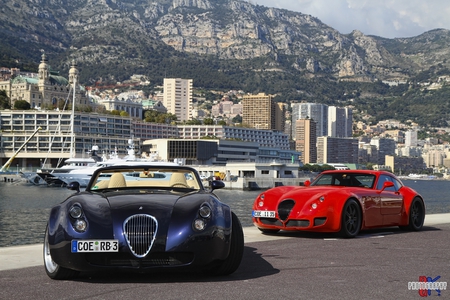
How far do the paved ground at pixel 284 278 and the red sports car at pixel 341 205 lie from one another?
4.18ft

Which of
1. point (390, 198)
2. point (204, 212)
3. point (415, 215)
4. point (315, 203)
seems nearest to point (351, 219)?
point (315, 203)

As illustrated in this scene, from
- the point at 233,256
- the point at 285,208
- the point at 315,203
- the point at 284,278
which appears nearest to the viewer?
the point at 284,278

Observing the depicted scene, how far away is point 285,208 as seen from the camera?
48.5 ft

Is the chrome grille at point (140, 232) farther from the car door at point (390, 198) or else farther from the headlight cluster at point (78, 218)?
the car door at point (390, 198)

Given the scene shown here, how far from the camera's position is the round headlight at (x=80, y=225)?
8914mm

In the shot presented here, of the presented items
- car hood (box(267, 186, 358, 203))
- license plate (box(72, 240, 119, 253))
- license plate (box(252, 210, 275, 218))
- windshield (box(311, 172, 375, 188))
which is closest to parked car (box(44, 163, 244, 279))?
license plate (box(72, 240, 119, 253))

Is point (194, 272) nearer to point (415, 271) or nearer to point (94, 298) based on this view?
point (94, 298)

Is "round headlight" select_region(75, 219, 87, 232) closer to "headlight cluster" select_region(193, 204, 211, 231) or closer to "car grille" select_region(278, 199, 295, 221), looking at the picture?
"headlight cluster" select_region(193, 204, 211, 231)

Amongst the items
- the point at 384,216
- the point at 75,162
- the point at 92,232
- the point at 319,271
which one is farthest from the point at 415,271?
the point at 75,162

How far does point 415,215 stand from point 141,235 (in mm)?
9775

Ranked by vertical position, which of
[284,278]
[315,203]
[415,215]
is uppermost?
[315,203]

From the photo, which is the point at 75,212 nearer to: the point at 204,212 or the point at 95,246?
the point at 95,246

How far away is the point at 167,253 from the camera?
28.8 feet

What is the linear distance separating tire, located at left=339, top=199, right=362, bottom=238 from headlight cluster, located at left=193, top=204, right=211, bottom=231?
587 cm
